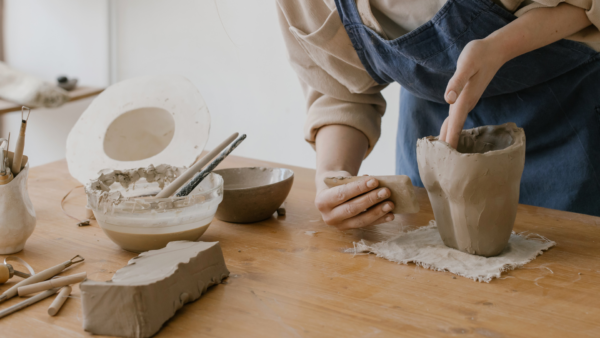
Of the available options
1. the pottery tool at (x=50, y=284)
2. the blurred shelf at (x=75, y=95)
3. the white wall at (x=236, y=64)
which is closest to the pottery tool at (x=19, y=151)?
the pottery tool at (x=50, y=284)

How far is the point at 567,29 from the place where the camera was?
0.86m

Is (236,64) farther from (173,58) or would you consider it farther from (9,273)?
(9,273)

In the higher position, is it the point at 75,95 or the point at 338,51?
the point at 338,51

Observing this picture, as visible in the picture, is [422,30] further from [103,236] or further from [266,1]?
[266,1]

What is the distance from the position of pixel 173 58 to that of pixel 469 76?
2443 millimetres

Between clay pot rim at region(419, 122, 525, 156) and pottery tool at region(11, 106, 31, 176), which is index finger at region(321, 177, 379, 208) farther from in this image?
pottery tool at region(11, 106, 31, 176)

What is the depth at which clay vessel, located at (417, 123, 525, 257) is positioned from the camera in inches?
31.2

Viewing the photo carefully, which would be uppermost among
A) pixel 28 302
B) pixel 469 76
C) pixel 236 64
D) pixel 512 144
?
pixel 236 64

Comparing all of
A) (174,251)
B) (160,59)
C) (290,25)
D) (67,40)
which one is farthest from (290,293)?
(67,40)

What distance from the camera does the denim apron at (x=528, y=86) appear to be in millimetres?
959

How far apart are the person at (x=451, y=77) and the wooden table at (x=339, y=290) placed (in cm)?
13

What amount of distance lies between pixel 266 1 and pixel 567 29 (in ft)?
6.14

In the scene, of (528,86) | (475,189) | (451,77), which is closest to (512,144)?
(475,189)

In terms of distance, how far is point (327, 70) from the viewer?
119 centimetres
